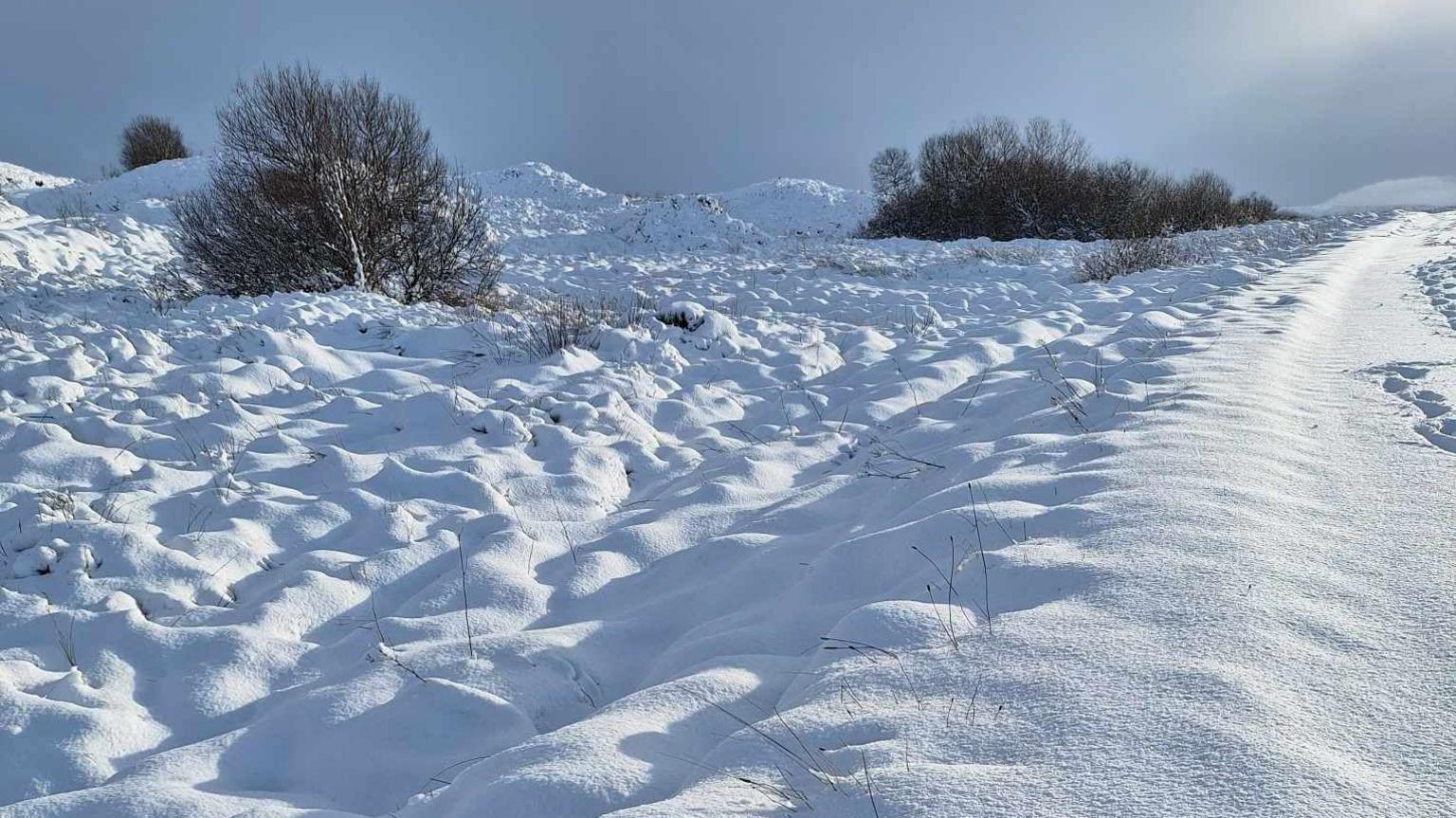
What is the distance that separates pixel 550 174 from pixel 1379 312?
3275 centimetres

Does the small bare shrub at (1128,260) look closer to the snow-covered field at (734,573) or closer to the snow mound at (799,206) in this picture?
the snow-covered field at (734,573)

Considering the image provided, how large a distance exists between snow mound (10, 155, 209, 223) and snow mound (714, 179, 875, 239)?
20673mm

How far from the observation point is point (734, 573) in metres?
2.80

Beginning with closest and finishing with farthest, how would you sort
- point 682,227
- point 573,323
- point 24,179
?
point 573,323 < point 24,179 < point 682,227

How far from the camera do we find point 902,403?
5023mm

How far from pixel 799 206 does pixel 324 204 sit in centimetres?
3115

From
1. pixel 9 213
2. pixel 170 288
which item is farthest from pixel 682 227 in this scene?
pixel 170 288

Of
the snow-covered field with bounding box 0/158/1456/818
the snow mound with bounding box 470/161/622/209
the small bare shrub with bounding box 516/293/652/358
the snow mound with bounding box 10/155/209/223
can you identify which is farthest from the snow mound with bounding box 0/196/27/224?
the snow mound with bounding box 470/161/622/209

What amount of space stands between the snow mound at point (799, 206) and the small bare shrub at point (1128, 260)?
20881 millimetres

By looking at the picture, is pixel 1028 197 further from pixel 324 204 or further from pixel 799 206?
pixel 324 204

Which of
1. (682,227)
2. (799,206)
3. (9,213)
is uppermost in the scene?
(799,206)

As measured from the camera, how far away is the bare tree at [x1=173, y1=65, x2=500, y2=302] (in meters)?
8.94

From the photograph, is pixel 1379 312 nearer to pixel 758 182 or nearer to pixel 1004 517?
pixel 1004 517

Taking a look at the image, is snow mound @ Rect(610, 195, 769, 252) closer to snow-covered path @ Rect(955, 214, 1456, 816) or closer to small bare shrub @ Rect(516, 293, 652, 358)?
small bare shrub @ Rect(516, 293, 652, 358)
